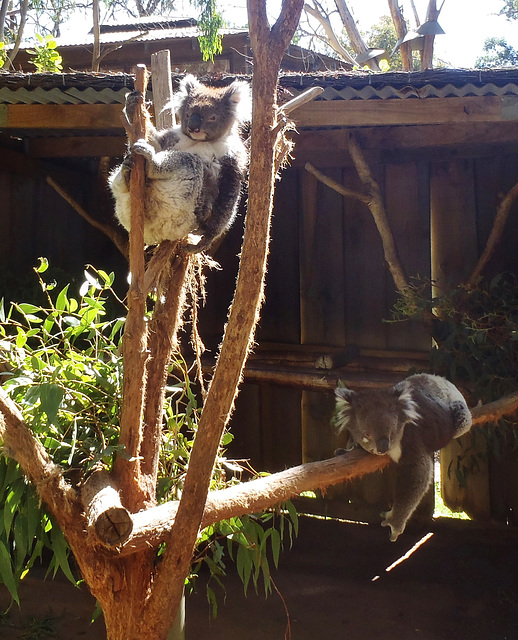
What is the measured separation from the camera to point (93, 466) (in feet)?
6.54

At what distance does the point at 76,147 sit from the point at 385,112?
2.47 metres

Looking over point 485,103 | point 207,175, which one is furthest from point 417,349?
point 207,175

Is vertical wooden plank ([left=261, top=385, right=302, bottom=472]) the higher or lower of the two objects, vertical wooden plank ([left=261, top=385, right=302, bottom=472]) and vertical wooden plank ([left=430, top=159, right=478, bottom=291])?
the lower

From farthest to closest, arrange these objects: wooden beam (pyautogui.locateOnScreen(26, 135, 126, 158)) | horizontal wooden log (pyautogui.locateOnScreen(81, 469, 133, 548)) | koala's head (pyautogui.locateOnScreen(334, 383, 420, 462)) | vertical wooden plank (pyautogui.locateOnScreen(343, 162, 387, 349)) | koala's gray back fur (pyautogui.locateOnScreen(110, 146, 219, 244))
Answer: vertical wooden plank (pyautogui.locateOnScreen(343, 162, 387, 349))
wooden beam (pyautogui.locateOnScreen(26, 135, 126, 158))
koala's head (pyautogui.locateOnScreen(334, 383, 420, 462))
koala's gray back fur (pyautogui.locateOnScreen(110, 146, 219, 244))
horizontal wooden log (pyautogui.locateOnScreen(81, 469, 133, 548))

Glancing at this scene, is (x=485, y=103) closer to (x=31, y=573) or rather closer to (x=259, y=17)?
(x=259, y=17)

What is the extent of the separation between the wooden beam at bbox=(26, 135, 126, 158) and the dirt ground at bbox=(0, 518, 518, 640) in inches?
119

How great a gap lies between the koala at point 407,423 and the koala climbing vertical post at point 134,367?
1175 mm

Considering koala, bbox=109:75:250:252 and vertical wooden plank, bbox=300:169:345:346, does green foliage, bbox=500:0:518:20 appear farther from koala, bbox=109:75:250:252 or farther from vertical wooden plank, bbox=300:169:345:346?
koala, bbox=109:75:250:252

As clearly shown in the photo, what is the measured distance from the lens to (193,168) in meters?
2.47

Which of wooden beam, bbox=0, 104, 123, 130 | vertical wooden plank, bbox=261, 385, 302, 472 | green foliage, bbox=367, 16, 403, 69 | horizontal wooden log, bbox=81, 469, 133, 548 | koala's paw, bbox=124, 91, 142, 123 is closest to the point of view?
horizontal wooden log, bbox=81, 469, 133, 548

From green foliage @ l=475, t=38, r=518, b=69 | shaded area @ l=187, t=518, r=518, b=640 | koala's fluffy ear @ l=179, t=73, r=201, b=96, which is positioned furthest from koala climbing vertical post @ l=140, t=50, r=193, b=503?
green foliage @ l=475, t=38, r=518, b=69

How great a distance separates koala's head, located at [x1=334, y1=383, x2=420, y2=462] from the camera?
2.77 meters

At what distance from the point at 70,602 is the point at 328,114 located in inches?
127

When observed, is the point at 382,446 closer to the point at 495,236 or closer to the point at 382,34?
the point at 495,236
